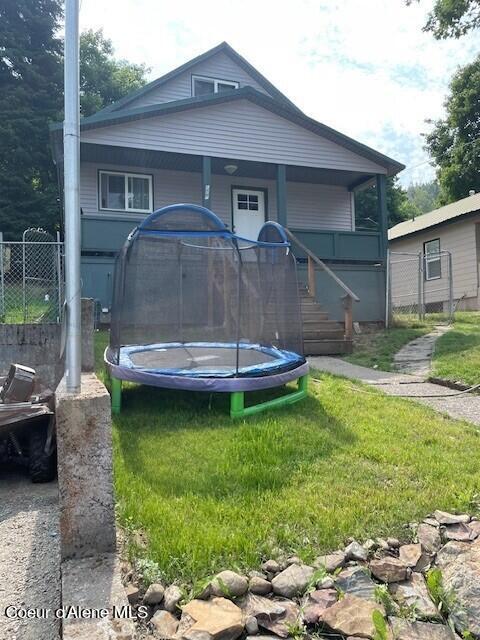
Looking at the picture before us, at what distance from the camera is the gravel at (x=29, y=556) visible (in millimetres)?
2068

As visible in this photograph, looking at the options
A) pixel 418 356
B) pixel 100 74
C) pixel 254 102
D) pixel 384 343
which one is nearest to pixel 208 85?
pixel 254 102

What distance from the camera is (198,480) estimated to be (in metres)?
3.13

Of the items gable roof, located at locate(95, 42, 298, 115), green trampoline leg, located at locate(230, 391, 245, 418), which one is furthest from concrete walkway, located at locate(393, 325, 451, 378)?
gable roof, located at locate(95, 42, 298, 115)

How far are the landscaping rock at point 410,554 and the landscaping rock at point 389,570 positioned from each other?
68mm

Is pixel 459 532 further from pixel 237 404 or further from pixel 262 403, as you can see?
pixel 262 403

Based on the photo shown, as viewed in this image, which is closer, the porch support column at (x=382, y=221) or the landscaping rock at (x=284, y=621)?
the landscaping rock at (x=284, y=621)

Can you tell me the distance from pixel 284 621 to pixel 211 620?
301 millimetres

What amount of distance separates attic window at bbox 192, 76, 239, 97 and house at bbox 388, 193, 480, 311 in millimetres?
8442

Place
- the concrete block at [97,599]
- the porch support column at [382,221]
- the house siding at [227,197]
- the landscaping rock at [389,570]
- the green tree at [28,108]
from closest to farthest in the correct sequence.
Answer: the concrete block at [97,599] → the landscaping rock at [389,570] → the house siding at [227,197] → the porch support column at [382,221] → the green tree at [28,108]

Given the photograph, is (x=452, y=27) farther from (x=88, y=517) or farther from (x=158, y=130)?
(x=88, y=517)

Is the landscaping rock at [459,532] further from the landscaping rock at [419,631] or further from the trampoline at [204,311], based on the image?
the trampoline at [204,311]

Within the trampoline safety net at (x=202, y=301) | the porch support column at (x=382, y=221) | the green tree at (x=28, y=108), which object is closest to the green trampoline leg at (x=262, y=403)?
the trampoline safety net at (x=202, y=301)

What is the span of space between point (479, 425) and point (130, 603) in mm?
3728

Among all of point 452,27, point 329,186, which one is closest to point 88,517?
point 329,186
